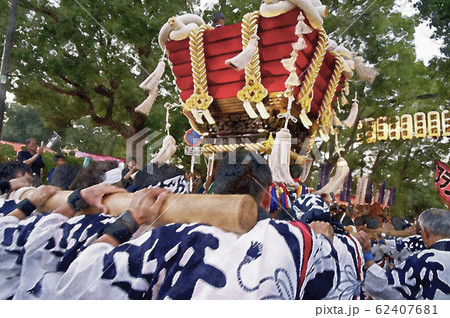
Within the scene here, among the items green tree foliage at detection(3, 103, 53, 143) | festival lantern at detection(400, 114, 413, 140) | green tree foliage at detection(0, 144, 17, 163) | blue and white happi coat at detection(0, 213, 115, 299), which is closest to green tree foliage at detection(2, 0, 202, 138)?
green tree foliage at detection(0, 144, 17, 163)

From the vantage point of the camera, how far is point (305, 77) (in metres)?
2.95

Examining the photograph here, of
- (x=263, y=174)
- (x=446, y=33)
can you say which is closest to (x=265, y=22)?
(x=263, y=174)

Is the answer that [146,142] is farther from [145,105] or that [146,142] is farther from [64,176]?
[64,176]

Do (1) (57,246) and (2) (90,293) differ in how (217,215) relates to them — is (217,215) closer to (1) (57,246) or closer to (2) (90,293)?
(2) (90,293)

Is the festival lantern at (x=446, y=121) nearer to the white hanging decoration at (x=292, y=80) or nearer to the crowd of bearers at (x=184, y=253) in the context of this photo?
the white hanging decoration at (x=292, y=80)

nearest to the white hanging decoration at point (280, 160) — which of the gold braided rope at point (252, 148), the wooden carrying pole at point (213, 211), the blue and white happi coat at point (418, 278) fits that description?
the gold braided rope at point (252, 148)

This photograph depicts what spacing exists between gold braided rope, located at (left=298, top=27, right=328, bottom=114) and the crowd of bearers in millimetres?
1213

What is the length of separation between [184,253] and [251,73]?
80.3 inches

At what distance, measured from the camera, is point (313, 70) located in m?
2.92

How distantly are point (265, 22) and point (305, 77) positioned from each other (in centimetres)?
58

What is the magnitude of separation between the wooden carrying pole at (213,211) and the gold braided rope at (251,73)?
5.85 feet

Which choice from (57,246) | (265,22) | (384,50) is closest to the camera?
(57,246)

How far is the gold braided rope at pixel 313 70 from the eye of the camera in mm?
2875
